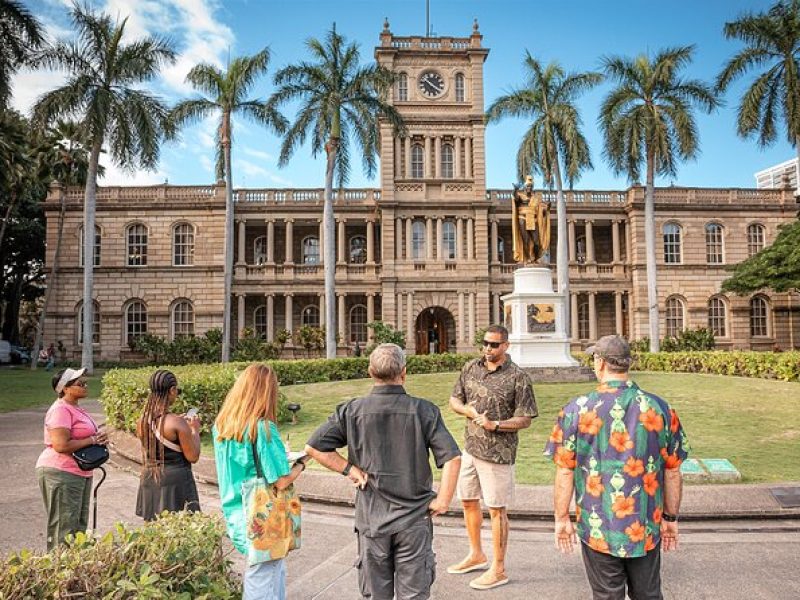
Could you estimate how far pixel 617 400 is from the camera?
322 centimetres

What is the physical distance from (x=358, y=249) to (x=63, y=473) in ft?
107

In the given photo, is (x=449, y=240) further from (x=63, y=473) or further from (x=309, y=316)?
(x=63, y=473)

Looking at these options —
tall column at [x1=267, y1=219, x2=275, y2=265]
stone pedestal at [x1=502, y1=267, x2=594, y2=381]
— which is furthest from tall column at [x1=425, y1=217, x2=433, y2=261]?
stone pedestal at [x1=502, y1=267, x2=594, y2=381]

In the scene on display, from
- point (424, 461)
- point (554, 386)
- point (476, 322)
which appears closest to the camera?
point (424, 461)

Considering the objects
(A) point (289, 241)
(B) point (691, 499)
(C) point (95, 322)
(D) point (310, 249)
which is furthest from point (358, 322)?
(B) point (691, 499)

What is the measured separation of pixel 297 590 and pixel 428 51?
3386cm

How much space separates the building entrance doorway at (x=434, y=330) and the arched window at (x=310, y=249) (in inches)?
301

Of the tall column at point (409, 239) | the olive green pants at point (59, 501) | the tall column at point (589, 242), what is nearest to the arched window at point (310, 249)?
the tall column at point (409, 239)

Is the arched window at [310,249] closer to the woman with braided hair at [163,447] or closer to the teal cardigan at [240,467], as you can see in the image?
the woman with braided hair at [163,447]

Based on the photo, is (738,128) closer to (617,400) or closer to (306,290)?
(306,290)

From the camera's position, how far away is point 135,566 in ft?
9.77

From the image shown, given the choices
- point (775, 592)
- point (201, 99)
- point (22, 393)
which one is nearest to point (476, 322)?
point (201, 99)

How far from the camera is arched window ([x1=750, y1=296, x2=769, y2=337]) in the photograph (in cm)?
3550

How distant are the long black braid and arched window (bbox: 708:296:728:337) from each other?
3660 cm
